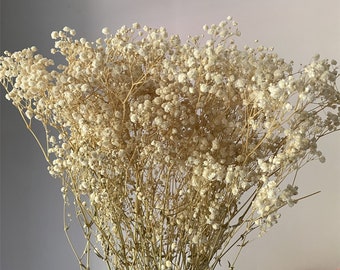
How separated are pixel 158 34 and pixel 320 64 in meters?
0.24

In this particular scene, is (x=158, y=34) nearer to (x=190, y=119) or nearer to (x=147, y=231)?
(x=190, y=119)

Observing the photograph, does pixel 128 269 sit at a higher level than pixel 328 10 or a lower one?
lower

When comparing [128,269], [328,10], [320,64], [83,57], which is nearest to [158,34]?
[83,57]

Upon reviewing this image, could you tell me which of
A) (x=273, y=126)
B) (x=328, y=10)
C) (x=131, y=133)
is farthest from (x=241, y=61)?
(x=328, y=10)

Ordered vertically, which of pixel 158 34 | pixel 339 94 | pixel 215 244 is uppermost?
pixel 158 34

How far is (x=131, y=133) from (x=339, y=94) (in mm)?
309

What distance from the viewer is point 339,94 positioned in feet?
2.67

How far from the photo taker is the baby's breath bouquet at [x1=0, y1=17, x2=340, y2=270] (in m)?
0.78

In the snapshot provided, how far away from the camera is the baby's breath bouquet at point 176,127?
78 cm

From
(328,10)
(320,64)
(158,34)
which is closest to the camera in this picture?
(320,64)

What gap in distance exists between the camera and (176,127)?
82 centimetres

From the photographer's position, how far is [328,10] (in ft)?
5.04

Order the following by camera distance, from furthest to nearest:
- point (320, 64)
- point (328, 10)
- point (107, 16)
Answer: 1. point (107, 16)
2. point (328, 10)
3. point (320, 64)

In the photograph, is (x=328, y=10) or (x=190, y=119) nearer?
(x=190, y=119)
